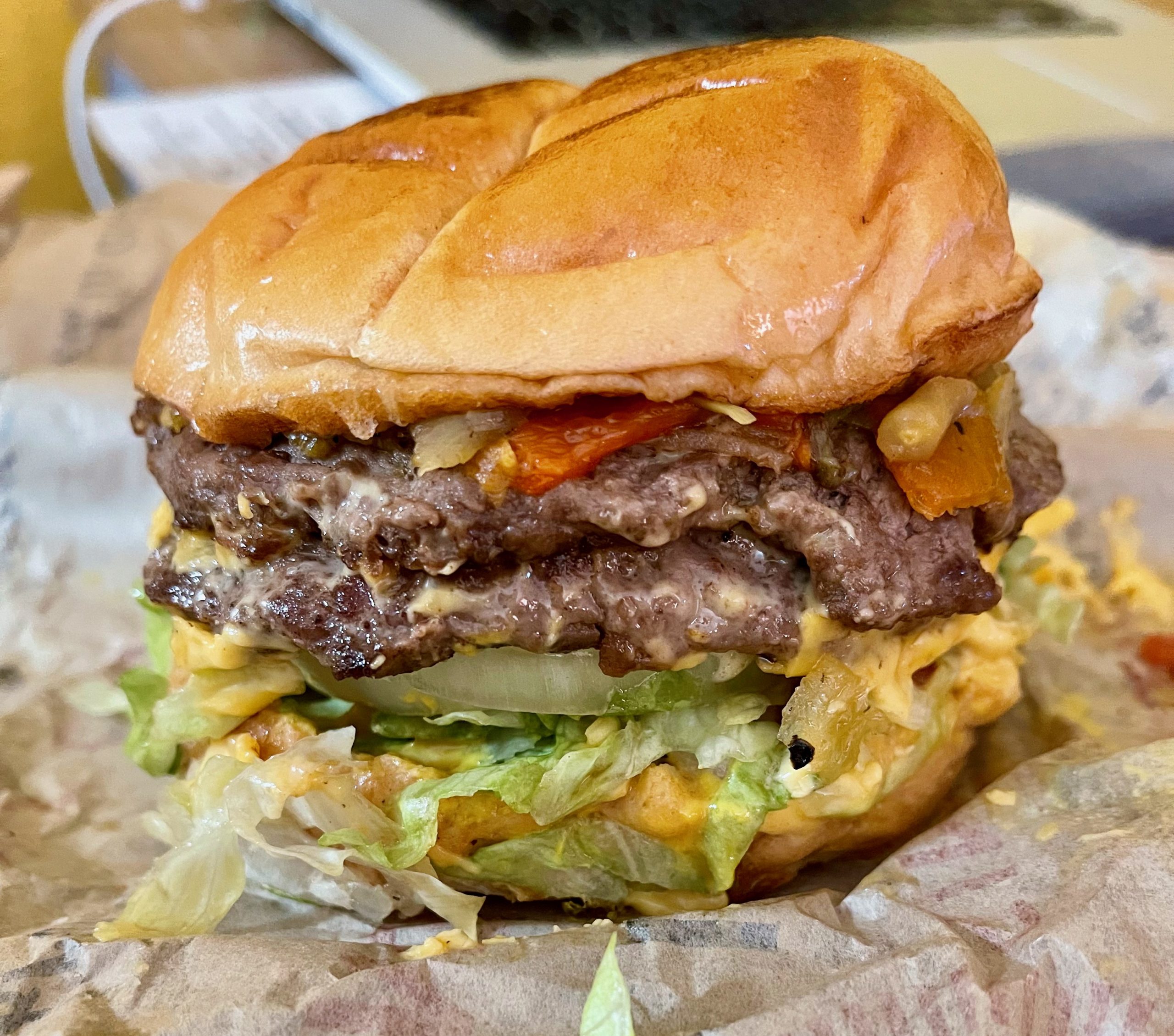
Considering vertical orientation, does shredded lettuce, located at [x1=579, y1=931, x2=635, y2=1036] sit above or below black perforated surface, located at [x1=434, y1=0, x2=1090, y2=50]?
below

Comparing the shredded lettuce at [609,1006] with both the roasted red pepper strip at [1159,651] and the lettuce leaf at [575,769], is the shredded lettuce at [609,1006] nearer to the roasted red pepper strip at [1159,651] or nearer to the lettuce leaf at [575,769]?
the lettuce leaf at [575,769]

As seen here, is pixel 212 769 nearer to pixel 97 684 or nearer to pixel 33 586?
pixel 97 684

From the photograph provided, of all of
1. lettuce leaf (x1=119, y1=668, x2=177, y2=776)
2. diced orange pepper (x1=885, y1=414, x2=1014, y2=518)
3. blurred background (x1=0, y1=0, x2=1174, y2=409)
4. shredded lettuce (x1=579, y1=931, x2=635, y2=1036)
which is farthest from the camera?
blurred background (x1=0, y1=0, x2=1174, y2=409)

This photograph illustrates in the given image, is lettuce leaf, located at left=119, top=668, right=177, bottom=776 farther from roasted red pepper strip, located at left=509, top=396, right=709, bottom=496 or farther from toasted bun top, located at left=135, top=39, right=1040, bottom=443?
roasted red pepper strip, located at left=509, top=396, right=709, bottom=496

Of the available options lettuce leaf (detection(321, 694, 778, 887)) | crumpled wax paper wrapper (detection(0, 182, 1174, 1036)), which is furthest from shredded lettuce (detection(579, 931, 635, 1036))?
lettuce leaf (detection(321, 694, 778, 887))

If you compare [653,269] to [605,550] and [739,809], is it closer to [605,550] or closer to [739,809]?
[605,550]

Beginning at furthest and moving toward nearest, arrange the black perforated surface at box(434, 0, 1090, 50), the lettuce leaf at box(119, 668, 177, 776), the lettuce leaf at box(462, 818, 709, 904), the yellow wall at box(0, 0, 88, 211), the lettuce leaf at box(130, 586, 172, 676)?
the yellow wall at box(0, 0, 88, 211)
the black perforated surface at box(434, 0, 1090, 50)
the lettuce leaf at box(130, 586, 172, 676)
the lettuce leaf at box(119, 668, 177, 776)
the lettuce leaf at box(462, 818, 709, 904)

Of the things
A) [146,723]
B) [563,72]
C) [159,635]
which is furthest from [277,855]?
[563,72]
